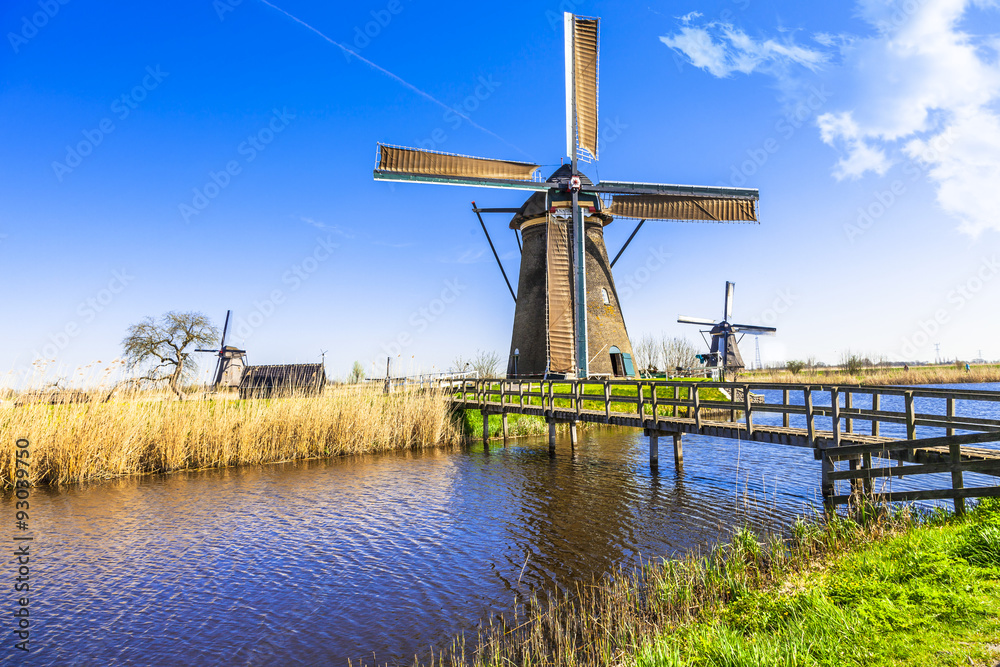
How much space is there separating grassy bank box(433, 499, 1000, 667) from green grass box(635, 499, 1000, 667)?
10 mm

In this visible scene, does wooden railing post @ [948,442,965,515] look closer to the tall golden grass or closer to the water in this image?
the water

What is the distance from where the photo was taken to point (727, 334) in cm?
4128

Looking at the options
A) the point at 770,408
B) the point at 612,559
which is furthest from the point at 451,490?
the point at 770,408

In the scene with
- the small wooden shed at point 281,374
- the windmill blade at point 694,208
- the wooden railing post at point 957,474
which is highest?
the windmill blade at point 694,208

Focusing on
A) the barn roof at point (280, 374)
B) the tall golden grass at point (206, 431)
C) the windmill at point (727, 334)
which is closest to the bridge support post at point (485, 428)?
the tall golden grass at point (206, 431)

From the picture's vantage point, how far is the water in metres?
5.20

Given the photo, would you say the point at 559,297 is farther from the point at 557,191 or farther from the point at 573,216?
the point at 557,191

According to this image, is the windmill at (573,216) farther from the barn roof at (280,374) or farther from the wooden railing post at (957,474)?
the barn roof at (280,374)

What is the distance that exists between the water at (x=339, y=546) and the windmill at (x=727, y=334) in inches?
1169

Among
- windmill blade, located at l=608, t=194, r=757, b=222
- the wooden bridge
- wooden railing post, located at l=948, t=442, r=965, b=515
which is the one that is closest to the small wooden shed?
windmill blade, located at l=608, t=194, r=757, b=222

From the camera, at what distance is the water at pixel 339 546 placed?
205 inches

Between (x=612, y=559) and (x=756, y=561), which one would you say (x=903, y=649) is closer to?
(x=756, y=561)

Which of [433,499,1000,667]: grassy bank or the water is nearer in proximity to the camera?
[433,499,1000,667]: grassy bank

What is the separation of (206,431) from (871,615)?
46.7ft
